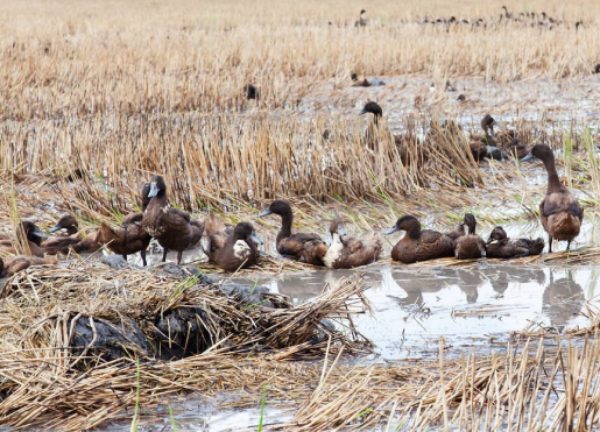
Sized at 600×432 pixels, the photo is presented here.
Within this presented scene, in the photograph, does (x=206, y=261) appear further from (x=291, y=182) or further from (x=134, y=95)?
(x=134, y=95)

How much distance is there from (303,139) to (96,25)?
20.5 metres

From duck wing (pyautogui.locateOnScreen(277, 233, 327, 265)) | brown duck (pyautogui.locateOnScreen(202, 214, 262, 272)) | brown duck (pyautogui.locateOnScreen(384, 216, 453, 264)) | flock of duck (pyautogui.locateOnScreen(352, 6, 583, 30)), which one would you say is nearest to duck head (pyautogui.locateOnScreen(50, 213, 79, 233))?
brown duck (pyautogui.locateOnScreen(202, 214, 262, 272))

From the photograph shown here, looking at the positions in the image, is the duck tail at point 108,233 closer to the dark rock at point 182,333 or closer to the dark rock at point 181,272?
the dark rock at point 181,272

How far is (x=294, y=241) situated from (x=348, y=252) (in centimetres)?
55

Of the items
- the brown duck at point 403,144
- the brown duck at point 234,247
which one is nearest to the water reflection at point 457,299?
the brown duck at point 234,247

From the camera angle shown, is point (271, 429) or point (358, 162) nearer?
point (271, 429)

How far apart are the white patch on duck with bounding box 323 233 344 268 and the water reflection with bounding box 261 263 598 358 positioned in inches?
3.8

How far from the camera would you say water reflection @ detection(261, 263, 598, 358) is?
5.07 metres

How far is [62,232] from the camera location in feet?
26.7


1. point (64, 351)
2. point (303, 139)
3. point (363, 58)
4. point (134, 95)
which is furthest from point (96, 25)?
point (64, 351)

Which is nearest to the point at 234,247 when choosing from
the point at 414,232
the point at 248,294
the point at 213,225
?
the point at 213,225

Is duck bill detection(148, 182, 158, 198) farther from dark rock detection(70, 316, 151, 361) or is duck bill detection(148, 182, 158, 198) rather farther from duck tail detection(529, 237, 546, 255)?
duck tail detection(529, 237, 546, 255)

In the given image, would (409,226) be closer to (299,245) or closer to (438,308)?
(299,245)

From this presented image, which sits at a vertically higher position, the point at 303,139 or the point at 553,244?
the point at 303,139
